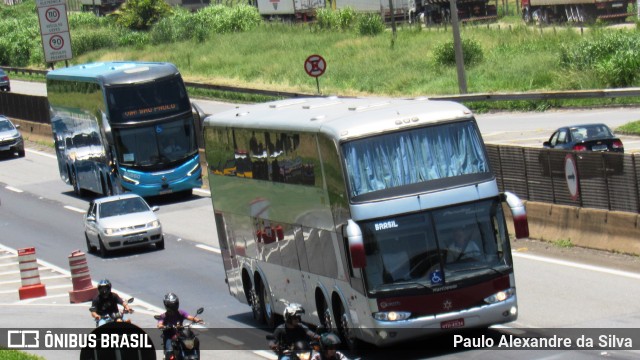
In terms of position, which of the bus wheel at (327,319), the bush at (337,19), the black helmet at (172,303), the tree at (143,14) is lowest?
the bus wheel at (327,319)

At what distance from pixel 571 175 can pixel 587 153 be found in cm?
73

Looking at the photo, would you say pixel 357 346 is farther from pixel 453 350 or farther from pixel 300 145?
pixel 300 145

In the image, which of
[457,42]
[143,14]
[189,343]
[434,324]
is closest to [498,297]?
[434,324]

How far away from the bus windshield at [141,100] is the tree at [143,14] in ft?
254

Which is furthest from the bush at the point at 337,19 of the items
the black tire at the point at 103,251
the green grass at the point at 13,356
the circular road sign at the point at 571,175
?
the green grass at the point at 13,356

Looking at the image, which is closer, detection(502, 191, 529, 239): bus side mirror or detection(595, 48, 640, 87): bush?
detection(502, 191, 529, 239): bus side mirror

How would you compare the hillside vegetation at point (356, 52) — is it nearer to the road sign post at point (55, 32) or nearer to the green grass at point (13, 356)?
the road sign post at point (55, 32)

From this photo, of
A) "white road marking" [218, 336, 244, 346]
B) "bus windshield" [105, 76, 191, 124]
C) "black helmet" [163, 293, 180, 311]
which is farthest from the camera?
"bus windshield" [105, 76, 191, 124]

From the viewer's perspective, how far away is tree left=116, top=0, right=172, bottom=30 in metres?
115

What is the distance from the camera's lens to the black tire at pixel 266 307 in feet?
67.7

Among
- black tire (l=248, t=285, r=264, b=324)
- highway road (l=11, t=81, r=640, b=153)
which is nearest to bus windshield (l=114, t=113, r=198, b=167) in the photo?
highway road (l=11, t=81, r=640, b=153)

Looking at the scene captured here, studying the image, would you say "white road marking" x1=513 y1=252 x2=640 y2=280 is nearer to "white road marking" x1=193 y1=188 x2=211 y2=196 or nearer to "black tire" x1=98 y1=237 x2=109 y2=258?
"black tire" x1=98 y1=237 x2=109 y2=258

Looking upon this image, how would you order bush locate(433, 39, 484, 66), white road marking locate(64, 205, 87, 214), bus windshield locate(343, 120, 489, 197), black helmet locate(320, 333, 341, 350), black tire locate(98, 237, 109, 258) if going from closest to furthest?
black helmet locate(320, 333, 341, 350), bus windshield locate(343, 120, 489, 197), black tire locate(98, 237, 109, 258), white road marking locate(64, 205, 87, 214), bush locate(433, 39, 484, 66)

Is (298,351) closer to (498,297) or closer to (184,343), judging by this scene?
(184,343)
